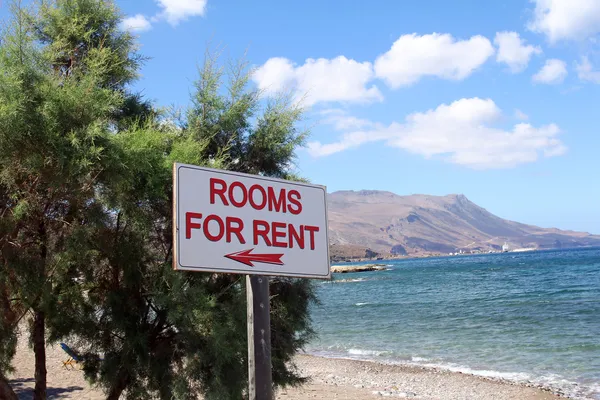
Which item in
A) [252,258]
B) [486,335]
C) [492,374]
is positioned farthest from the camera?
[486,335]

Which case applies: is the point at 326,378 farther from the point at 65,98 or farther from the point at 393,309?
the point at 393,309

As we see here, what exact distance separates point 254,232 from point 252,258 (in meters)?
0.14

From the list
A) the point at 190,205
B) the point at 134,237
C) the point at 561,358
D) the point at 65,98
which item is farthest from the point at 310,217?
the point at 561,358

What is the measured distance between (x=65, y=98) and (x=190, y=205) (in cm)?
352

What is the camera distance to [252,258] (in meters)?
2.96

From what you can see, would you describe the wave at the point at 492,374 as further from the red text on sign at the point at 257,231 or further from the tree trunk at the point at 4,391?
the red text on sign at the point at 257,231

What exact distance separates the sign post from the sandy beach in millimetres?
10591

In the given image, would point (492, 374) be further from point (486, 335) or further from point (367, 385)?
point (486, 335)

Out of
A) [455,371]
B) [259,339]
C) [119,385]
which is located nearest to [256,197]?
[259,339]

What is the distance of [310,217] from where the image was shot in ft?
10.6

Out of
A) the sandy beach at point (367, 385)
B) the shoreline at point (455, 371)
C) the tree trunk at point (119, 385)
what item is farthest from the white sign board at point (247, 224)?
the shoreline at point (455, 371)

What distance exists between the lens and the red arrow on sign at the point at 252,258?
9.51 feet

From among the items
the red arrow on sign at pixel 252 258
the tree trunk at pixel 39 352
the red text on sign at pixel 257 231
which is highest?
the red text on sign at pixel 257 231

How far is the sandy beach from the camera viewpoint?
14.6m
